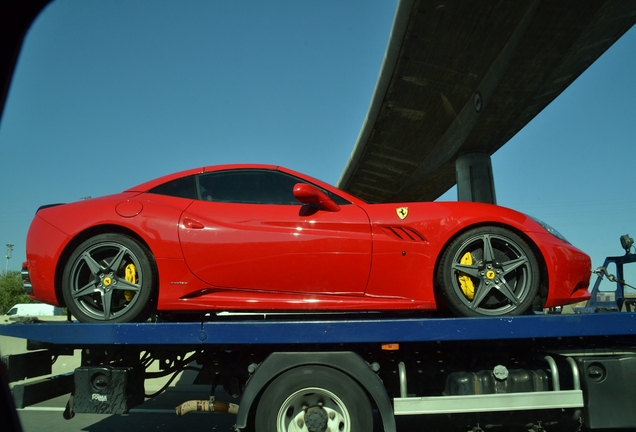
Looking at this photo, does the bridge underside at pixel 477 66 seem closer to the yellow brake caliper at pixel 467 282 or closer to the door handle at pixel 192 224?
the yellow brake caliper at pixel 467 282

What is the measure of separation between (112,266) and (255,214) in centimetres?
126

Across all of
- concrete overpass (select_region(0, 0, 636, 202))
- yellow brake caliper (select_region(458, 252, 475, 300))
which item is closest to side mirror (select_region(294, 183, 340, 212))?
yellow brake caliper (select_region(458, 252, 475, 300))

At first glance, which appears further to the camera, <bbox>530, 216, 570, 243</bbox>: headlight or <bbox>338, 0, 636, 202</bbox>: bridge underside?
<bbox>338, 0, 636, 202</bbox>: bridge underside

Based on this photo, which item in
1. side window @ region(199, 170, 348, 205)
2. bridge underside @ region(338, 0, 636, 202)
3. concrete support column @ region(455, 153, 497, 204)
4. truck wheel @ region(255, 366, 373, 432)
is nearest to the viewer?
truck wheel @ region(255, 366, 373, 432)

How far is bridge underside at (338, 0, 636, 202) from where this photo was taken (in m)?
14.5

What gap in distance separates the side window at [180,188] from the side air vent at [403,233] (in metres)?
1.73

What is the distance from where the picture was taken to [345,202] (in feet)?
15.8

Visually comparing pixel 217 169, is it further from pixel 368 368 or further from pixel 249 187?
pixel 368 368

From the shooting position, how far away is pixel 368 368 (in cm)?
419

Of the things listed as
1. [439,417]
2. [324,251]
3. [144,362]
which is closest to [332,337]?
[324,251]

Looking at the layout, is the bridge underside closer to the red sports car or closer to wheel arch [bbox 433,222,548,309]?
wheel arch [bbox 433,222,548,309]

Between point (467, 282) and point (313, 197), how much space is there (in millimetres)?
1492

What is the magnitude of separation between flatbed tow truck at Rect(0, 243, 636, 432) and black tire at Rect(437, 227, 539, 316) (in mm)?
302

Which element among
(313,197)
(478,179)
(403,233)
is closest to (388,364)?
(403,233)
